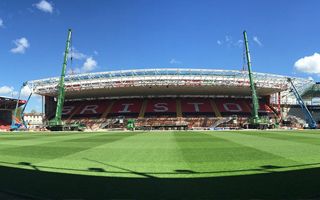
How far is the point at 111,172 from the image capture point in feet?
38.9

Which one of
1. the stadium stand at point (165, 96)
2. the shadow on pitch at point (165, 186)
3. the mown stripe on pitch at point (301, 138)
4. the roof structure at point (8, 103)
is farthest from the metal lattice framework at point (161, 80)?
the shadow on pitch at point (165, 186)

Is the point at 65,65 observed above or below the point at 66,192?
above

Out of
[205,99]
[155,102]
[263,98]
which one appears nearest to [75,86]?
[155,102]

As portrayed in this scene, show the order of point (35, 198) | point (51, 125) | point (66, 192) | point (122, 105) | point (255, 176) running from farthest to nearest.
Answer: point (122, 105) < point (51, 125) < point (255, 176) < point (66, 192) < point (35, 198)

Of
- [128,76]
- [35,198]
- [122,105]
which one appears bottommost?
[35,198]

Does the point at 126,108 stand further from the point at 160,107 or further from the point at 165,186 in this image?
the point at 165,186

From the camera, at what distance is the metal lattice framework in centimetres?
7294

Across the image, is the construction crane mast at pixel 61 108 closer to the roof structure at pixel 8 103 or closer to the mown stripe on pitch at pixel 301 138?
the roof structure at pixel 8 103

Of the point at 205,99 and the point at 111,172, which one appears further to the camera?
the point at 205,99

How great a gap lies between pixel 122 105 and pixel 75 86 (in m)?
16.0

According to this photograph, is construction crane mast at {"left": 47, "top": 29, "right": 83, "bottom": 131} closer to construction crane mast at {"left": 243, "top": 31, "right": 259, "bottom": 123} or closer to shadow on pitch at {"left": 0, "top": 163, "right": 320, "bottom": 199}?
construction crane mast at {"left": 243, "top": 31, "right": 259, "bottom": 123}

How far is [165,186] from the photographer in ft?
31.1

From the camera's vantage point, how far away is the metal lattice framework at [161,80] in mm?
72938

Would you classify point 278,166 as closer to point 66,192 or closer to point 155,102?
point 66,192
